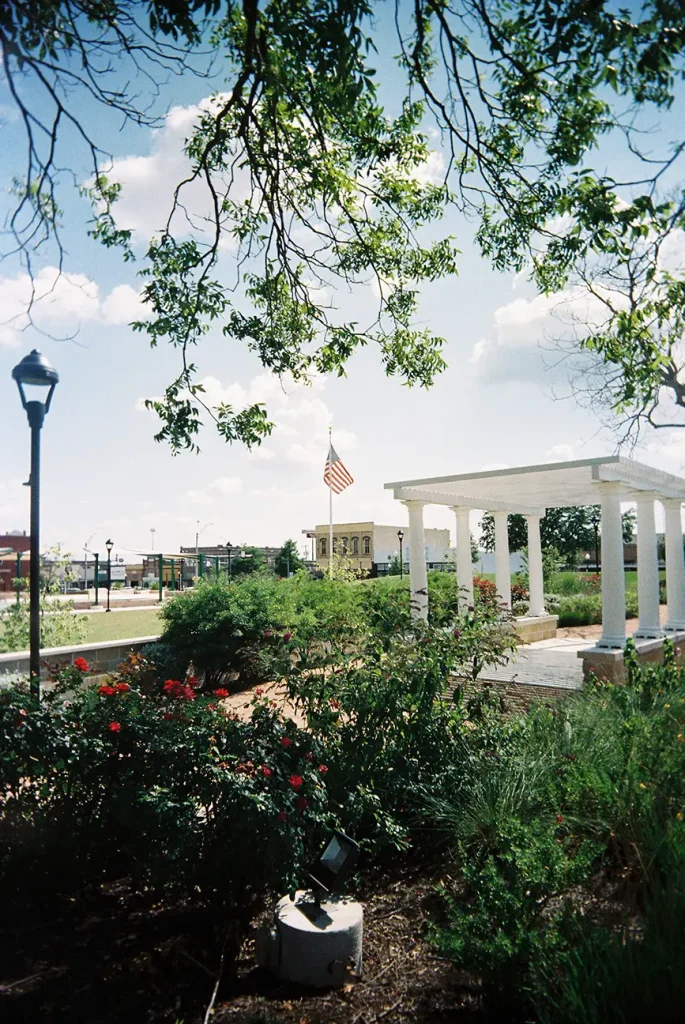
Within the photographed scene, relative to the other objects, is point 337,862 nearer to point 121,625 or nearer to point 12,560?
point 121,625

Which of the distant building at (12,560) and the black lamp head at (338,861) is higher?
the distant building at (12,560)

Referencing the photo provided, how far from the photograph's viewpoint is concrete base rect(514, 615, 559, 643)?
1594 cm

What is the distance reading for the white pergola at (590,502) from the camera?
11.4 metres

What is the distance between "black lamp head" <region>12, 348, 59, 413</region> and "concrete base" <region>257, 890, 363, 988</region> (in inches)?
211

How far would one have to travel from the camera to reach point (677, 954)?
2584 millimetres

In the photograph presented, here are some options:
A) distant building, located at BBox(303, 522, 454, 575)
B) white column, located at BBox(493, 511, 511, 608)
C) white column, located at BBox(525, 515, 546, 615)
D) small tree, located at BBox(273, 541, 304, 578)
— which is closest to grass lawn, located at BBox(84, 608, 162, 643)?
white column, located at BBox(493, 511, 511, 608)

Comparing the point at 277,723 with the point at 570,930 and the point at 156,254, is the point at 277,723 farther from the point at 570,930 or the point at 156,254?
the point at 156,254

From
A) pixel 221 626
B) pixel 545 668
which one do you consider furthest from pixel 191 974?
pixel 545 668

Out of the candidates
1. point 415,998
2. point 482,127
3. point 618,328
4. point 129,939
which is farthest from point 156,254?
point 415,998

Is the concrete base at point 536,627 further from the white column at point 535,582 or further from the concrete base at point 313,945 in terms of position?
the concrete base at point 313,945

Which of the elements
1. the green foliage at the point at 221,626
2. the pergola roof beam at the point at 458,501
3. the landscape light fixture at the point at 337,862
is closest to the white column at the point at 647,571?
the pergola roof beam at the point at 458,501

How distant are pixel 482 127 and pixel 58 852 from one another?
5798mm

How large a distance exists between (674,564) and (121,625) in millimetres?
12858

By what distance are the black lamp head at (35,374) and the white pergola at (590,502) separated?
5133mm
